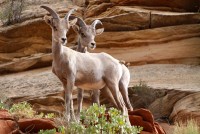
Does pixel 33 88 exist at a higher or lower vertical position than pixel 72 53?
lower

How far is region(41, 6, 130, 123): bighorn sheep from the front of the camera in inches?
379

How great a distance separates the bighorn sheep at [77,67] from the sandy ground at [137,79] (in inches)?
194

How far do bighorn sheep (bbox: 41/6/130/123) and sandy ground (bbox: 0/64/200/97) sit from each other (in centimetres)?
494

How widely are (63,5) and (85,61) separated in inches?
473

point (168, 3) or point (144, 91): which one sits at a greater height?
point (168, 3)

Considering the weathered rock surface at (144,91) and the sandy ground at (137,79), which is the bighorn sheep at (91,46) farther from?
the sandy ground at (137,79)

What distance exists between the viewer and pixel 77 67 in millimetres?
9930

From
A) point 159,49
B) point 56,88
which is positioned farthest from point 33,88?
point 159,49

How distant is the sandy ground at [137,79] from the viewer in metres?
16.0

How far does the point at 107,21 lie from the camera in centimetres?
1909

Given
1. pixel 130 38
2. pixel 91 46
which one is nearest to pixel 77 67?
pixel 91 46

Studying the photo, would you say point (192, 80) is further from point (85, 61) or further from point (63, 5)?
point (63, 5)

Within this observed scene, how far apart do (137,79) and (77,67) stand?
689 centimetres

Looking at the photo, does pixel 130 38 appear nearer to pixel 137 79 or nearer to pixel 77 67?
pixel 137 79
